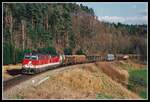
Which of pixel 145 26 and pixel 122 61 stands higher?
pixel 145 26

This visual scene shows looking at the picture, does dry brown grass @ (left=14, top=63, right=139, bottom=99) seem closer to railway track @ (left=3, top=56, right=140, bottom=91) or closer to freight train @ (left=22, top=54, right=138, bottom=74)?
freight train @ (left=22, top=54, right=138, bottom=74)

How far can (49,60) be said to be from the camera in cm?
1673

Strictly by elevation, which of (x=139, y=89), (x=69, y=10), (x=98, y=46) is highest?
(x=69, y=10)

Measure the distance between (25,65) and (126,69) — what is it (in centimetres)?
329

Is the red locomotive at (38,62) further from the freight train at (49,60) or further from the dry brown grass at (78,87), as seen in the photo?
the dry brown grass at (78,87)

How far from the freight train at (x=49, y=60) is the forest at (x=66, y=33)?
17cm

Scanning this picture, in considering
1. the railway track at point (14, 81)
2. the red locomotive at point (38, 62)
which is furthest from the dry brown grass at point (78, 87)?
the red locomotive at point (38, 62)

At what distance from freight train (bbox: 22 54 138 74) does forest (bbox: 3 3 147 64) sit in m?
0.17

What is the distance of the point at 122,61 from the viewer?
16.6 metres

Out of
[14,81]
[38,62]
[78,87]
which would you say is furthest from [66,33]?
[14,81]

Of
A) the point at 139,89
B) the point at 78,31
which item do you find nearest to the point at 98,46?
the point at 78,31

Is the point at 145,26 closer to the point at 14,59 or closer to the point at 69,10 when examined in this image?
the point at 69,10

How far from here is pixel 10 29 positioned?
52.9 ft

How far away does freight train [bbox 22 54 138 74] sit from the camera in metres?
16.3
